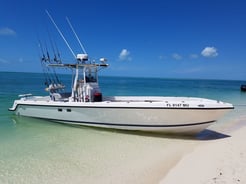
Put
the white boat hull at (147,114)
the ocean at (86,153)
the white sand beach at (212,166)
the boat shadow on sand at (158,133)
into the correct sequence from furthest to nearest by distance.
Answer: the boat shadow on sand at (158,133), the white boat hull at (147,114), the ocean at (86,153), the white sand beach at (212,166)

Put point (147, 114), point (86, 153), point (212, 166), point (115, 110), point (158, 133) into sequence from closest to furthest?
point (212, 166), point (86, 153), point (147, 114), point (115, 110), point (158, 133)

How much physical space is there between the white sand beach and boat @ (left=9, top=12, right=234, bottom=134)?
3.67 feet

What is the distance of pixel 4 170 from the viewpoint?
485 cm

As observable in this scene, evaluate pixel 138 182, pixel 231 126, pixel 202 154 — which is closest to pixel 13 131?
pixel 138 182

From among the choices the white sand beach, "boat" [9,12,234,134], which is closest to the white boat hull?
"boat" [9,12,234,134]

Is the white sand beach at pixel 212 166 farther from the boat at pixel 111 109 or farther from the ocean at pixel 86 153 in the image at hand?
the boat at pixel 111 109

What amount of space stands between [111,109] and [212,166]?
4.12 m

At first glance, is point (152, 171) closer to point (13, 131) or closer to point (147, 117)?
point (147, 117)

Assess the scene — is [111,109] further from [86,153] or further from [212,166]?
[212,166]

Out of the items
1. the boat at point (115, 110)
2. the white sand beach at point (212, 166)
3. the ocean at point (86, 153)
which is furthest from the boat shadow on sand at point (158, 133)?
the white sand beach at point (212, 166)

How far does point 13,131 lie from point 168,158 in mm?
6646

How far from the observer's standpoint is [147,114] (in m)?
7.32

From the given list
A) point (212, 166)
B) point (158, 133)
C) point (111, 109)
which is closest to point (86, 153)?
point (111, 109)

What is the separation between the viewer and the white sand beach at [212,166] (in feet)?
13.2
